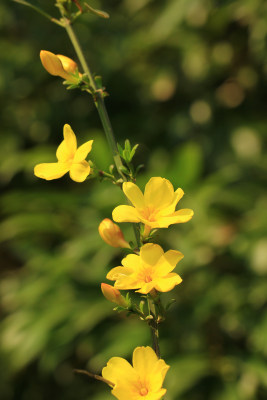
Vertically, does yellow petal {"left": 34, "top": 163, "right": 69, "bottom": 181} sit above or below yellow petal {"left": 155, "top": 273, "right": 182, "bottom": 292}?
above

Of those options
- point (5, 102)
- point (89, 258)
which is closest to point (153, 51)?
point (5, 102)

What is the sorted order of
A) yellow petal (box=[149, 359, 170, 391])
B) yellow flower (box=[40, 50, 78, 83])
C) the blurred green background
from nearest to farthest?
yellow petal (box=[149, 359, 170, 391])
yellow flower (box=[40, 50, 78, 83])
the blurred green background

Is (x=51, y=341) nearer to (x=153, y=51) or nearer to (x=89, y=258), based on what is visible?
(x=89, y=258)

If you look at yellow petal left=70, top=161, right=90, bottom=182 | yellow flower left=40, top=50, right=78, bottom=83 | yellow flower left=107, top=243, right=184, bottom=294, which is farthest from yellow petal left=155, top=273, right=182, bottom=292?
yellow flower left=40, top=50, right=78, bottom=83

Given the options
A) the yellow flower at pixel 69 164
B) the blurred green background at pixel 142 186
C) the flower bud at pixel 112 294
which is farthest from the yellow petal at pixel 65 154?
the blurred green background at pixel 142 186

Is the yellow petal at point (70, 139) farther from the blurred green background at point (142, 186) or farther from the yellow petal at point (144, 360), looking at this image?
the blurred green background at point (142, 186)

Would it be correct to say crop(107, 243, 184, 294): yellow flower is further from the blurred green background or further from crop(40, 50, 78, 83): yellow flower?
the blurred green background

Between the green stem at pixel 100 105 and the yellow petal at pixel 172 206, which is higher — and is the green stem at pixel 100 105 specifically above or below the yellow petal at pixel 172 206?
above

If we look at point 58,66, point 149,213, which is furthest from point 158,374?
point 58,66
